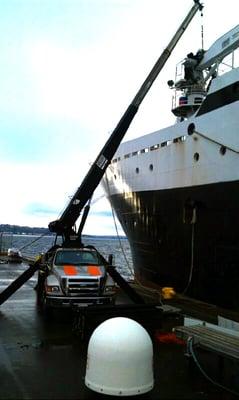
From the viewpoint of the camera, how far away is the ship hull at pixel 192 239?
13.0 m

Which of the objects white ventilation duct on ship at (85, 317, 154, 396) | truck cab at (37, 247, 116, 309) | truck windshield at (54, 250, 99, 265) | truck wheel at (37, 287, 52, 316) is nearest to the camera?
white ventilation duct on ship at (85, 317, 154, 396)

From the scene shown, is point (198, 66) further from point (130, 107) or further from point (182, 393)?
point (182, 393)

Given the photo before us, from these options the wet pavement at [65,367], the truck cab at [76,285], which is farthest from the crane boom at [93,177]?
the wet pavement at [65,367]

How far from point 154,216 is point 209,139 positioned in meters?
4.53

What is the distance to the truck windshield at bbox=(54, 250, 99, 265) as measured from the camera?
11969mm

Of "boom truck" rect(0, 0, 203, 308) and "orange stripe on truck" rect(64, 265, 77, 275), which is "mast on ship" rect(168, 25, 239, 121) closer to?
"boom truck" rect(0, 0, 203, 308)

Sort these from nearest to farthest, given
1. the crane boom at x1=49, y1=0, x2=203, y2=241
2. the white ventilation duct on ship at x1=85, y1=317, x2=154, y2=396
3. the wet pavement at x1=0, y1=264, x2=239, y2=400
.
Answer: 1. the white ventilation duct on ship at x1=85, y1=317, x2=154, y2=396
2. the wet pavement at x1=0, y1=264, x2=239, y2=400
3. the crane boom at x1=49, y1=0, x2=203, y2=241

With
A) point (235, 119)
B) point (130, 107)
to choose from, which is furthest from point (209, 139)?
point (130, 107)

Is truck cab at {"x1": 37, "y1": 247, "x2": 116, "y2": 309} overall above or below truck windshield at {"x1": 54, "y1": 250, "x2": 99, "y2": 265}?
below

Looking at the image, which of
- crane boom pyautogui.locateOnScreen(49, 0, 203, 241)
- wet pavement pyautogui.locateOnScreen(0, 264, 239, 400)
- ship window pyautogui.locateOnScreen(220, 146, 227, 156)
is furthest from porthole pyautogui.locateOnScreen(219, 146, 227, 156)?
wet pavement pyautogui.locateOnScreen(0, 264, 239, 400)

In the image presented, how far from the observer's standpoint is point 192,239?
14664 mm

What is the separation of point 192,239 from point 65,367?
26.6 ft

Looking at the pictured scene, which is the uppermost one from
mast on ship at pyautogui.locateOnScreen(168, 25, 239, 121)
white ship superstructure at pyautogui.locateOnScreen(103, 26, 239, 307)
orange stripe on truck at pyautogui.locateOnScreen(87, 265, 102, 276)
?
mast on ship at pyautogui.locateOnScreen(168, 25, 239, 121)

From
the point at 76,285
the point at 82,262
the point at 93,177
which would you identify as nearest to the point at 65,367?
the point at 76,285
